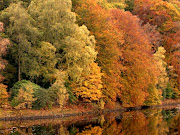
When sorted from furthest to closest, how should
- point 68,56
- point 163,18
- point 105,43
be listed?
1. point 163,18
2. point 105,43
3. point 68,56

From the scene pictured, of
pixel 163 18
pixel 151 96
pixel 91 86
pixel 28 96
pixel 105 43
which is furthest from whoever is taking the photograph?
pixel 163 18

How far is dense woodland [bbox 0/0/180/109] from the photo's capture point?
41000 millimetres

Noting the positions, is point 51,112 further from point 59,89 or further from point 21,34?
point 21,34

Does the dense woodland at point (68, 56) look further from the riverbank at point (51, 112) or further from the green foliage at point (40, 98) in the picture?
the riverbank at point (51, 112)

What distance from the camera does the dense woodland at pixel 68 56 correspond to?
135 feet

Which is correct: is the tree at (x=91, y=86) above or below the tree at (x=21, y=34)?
below

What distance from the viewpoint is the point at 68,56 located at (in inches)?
1734

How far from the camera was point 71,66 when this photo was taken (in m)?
45.0

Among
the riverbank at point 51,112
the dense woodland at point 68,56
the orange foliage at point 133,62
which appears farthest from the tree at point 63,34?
the orange foliage at point 133,62

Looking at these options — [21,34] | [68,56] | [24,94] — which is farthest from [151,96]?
[21,34]

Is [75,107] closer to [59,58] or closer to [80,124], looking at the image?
[59,58]

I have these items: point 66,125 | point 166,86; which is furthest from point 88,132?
point 166,86

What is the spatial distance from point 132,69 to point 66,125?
2331 cm

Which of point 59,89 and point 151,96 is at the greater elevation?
point 59,89
